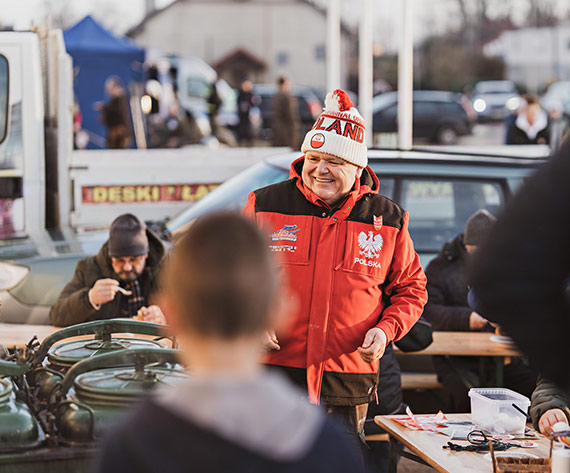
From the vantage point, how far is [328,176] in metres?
3.84

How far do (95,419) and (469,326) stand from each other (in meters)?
3.70

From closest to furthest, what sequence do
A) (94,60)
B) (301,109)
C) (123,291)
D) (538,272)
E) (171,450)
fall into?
1. (171,450)
2. (538,272)
3. (123,291)
4. (94,60)
5. (301,109)

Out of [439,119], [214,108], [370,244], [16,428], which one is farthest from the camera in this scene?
[439,119]

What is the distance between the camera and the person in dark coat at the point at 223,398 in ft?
5.20

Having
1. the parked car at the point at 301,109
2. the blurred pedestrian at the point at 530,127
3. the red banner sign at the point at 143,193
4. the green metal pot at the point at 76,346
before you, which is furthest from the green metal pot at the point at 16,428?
the parked car at the point at 301,109

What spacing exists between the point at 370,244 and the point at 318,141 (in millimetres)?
489

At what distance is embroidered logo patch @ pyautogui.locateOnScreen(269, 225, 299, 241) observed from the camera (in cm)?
370

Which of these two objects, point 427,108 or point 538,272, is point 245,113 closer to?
point 427,108

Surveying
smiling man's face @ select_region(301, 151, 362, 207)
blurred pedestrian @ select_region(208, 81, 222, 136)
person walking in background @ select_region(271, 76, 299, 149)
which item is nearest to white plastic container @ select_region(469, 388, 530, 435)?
smiling man's face @ select_region(301, 151, 362, 207)

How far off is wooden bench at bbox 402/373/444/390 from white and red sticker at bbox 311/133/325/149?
2.76 meters

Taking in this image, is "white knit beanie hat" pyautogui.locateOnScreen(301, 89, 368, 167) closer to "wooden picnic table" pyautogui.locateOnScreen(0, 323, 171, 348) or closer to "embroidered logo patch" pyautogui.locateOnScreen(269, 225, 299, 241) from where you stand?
"embroidered logo patch" pyautogui.locateOnScreen(269, 225, 299, 241)

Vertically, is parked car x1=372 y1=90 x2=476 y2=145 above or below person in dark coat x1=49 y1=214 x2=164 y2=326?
above

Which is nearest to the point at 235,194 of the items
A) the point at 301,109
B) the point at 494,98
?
the point at 301,109

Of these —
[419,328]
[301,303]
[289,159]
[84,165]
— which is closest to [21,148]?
[84,165]
